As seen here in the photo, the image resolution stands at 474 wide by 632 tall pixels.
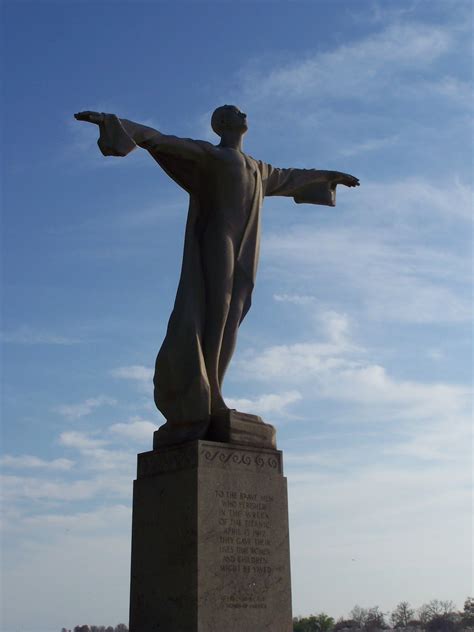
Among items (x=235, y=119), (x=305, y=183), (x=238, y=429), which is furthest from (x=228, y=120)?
(x=238, y=429)

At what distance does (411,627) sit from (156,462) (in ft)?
215

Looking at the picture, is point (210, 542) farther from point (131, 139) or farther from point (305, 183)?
point (305, 183)

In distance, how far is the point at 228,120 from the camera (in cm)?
1265

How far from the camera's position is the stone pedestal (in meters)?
10.1

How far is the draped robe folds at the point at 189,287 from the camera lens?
11156 millimetres

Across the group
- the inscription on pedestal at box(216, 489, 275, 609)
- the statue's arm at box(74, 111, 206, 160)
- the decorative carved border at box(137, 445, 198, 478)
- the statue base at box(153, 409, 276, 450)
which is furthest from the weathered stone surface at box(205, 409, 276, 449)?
the statue's arm at box(74, 111, 206, 160)

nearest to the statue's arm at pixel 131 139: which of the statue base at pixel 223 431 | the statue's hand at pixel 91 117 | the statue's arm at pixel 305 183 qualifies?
the statue's hand at pixel 91 117

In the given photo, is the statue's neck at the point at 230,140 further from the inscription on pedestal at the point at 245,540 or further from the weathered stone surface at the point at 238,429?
the inscription on pedestal at the point at 245,540

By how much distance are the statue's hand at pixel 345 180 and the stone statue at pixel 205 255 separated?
1425 mm

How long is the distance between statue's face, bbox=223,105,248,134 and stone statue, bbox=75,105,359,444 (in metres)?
0.01

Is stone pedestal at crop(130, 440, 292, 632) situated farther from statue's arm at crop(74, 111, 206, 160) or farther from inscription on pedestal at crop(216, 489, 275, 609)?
Result: statue's arm at crop(74, 111, 206, 160)

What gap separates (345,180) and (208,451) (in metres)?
5.69

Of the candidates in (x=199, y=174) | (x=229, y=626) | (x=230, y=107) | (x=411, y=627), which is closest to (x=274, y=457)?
(x=229, y=626)

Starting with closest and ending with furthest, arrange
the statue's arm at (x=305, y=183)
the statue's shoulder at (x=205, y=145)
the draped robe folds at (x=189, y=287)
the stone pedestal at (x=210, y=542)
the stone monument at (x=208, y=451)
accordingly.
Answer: the stone pedestal at (x=210, y=542) → the stone monument at (x=208, y=451) → the draped robe folds at (x=189, y=287) → the statue's shoulder at (x=205, y=145) → the statue's arm at (x=305, y=183)
